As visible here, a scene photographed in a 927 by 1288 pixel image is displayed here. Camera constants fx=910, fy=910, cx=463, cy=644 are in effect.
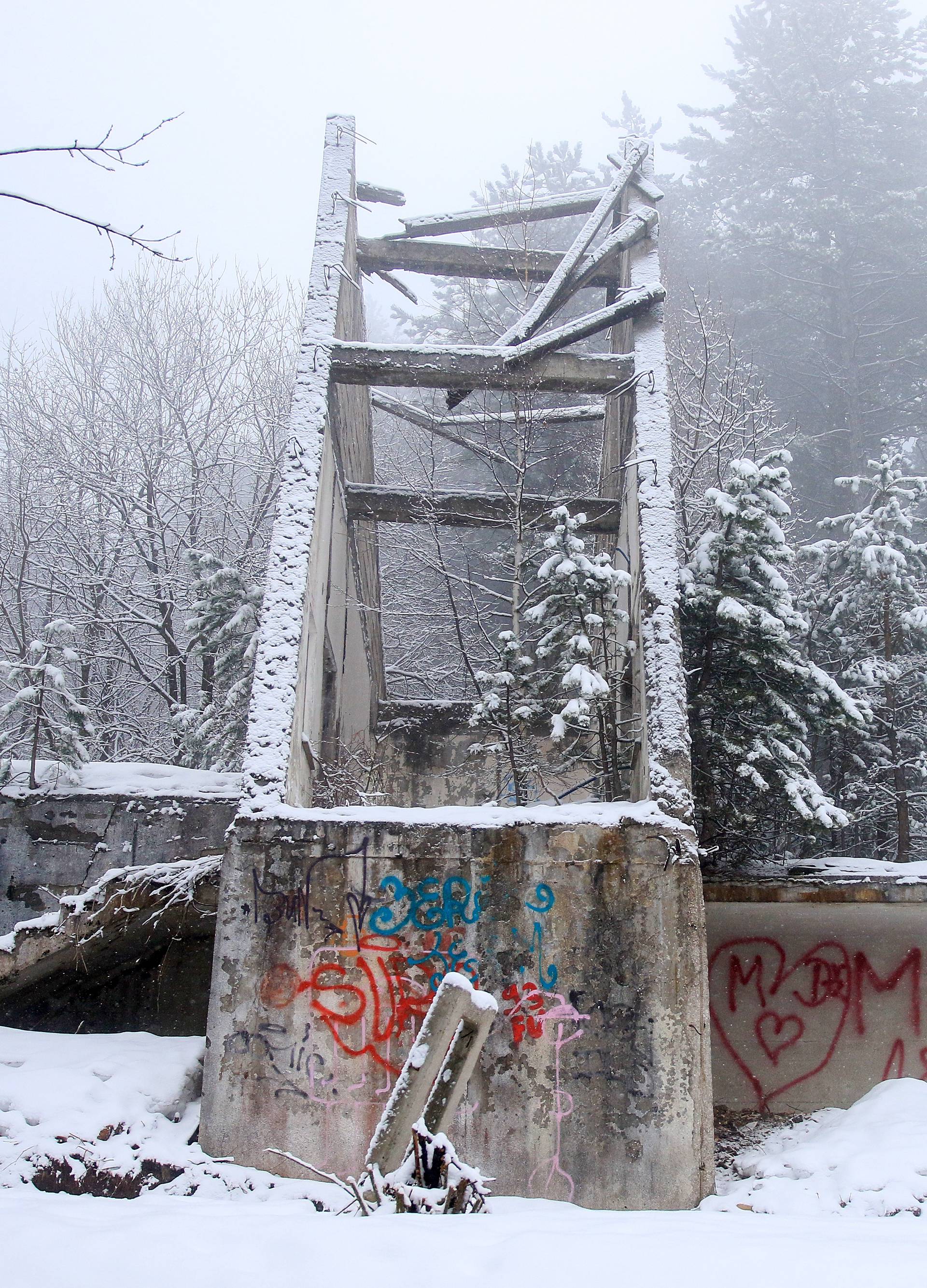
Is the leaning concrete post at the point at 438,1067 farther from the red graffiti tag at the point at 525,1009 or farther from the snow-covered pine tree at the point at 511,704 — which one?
the snow-covered pine tree at the point at 511,704

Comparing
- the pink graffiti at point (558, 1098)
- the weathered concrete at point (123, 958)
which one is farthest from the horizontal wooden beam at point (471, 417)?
the pink graffiti at point (558, 1098)

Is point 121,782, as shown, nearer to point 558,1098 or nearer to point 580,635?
point 580,635

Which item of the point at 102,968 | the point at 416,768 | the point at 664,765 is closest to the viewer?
the point at 664,765

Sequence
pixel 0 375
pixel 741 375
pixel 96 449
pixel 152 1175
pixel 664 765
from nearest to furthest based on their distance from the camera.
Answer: pixel 152 1175
pixel 664 765
pixel 96 449
pixel 0 375
pixel 741 375

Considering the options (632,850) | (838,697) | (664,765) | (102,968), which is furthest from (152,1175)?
(838,697)

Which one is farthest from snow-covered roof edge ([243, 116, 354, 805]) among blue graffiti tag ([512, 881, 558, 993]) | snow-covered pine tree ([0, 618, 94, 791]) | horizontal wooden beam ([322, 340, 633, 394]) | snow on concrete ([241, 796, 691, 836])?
snow-covered pine tree ([0, 618, 94, 791])

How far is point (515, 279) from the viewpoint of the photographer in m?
11.0

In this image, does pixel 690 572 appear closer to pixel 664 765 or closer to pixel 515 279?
pixel 664 765

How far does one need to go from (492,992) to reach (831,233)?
20965 millimetres

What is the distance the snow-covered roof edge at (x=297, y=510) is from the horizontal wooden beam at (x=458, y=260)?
0.91 m

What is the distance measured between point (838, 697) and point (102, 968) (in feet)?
24.7

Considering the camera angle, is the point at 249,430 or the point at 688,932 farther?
the point at 249,430

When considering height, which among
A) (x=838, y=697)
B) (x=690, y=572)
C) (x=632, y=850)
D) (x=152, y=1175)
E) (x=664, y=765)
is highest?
(x=690, y=572)

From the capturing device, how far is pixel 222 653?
12898mm
